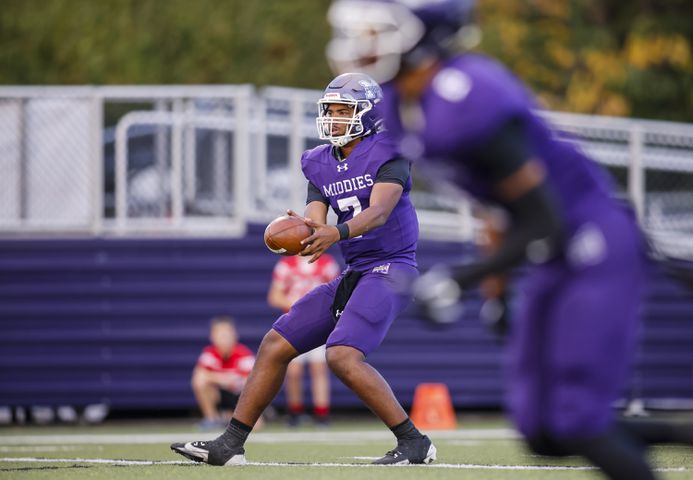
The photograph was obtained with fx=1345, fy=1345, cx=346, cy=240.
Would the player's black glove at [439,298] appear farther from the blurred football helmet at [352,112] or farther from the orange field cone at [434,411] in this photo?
the orange field cone at [434,411]

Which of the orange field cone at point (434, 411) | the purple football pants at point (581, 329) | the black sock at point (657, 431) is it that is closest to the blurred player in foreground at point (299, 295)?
the orange field cone at point (434, 411)

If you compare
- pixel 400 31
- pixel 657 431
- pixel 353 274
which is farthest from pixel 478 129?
pixel 353 274

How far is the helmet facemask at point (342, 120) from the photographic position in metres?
6.62

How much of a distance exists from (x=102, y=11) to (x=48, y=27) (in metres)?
0.78

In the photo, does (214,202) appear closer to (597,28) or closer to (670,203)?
(670,203)

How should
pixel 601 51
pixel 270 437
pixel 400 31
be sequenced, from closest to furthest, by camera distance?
pixel 400 31 → pixel 270 437 → pixel 601 51

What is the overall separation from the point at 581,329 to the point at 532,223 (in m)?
0.34

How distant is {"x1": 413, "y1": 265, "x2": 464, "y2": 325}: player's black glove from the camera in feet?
13.0

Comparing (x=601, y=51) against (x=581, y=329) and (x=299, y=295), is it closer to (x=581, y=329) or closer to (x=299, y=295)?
(x=299, y=295)

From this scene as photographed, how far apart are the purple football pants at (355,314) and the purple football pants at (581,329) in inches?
86.4

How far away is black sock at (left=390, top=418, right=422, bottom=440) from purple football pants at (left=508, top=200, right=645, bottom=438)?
2.32 m

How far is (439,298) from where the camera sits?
395cm

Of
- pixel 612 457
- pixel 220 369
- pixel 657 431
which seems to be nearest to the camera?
pixel 612 457

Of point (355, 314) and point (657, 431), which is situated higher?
point (355, 314)
